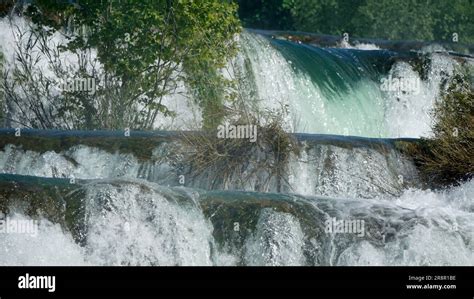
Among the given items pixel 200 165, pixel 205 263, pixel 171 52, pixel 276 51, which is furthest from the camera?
pixel 276 51

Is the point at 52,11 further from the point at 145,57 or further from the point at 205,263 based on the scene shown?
the point at 205,263

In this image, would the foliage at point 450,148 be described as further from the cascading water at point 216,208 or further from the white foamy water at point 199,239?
the white foamy water at point 199,239

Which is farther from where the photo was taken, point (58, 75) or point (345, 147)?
point (58, 75)

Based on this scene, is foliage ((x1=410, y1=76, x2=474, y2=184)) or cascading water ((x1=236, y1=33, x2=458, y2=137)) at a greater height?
cascading water ((x1=236, y1=33, x2=458, y2=137))

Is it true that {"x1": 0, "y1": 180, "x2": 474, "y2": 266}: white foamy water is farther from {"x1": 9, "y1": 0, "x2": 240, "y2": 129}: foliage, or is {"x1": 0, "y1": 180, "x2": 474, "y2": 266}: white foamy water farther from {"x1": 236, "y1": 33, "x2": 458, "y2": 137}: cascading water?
{"x1": 236, "y1": 33, "x2": 458, "y2": 137}: cascading water

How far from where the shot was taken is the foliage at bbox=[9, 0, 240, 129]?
22547mm

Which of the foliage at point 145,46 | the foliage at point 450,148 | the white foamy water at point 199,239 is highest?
the foliage at point 145,46

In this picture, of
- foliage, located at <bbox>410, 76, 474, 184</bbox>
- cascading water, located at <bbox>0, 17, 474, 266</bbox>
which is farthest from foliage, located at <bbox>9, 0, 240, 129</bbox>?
foliage, located at <bbox>410, 76, 474, 184</bbox>

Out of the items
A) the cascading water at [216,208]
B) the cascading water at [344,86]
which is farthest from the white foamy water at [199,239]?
the cascading water at [344,86]

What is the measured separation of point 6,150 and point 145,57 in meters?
4.31

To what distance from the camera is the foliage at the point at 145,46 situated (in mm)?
22547
